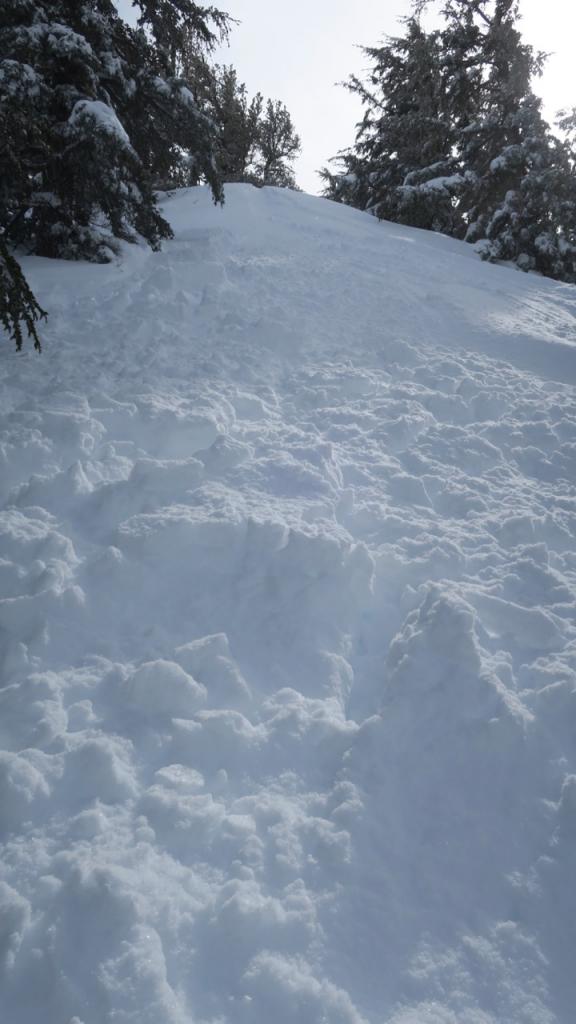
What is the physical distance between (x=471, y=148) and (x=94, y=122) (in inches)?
552

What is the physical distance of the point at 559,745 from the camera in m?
2.90

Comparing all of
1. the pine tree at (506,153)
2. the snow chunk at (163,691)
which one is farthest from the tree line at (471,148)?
the snow chunk at (163,691)

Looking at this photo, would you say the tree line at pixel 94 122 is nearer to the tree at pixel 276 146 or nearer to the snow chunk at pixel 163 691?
the snow chunk at pixel 163 691

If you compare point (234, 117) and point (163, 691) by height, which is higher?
point (234, 117)

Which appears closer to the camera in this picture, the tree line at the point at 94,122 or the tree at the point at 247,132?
the tree line at the point at 94,122

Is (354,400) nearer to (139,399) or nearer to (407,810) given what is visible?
(139,399)

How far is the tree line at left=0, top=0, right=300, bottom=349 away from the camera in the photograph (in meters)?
6.30

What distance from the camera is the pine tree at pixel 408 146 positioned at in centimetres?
1650

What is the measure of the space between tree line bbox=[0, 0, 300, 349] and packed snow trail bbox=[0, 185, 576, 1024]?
6.66 feet

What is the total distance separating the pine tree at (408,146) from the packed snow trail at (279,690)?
12858 millimetres

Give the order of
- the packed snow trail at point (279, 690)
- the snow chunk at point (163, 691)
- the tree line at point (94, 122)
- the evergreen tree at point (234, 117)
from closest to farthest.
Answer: the packed snow trail at point (279, 690) < the snow chunk at point (163, 691) < the tree line at point (94, 122) < the evergreen tree at point (234, 117)

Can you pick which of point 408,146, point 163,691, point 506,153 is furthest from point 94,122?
point 408,146

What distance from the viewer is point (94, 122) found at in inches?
254

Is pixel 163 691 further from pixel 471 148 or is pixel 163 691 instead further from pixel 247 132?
pixel 247 132
